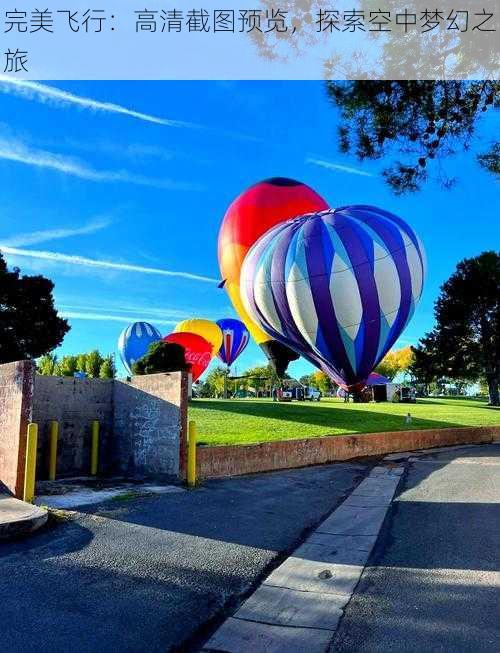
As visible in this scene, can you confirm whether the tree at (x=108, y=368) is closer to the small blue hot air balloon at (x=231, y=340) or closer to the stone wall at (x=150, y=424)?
the small blue hot air balloon at (x=231, y=340)

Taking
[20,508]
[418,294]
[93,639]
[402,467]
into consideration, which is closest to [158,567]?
[93,639]

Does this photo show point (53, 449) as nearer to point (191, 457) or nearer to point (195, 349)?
point (191, 457)

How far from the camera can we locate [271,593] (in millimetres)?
4965

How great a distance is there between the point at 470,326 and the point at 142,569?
50604 millimetres

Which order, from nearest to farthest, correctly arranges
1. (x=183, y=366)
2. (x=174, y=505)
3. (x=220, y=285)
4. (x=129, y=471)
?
(x=174, y=505)
(x=129, y=471)
(x=183, y=366)
(x=220, y=285)

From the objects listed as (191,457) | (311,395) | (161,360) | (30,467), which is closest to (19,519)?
(30,467)

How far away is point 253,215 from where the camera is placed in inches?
1022

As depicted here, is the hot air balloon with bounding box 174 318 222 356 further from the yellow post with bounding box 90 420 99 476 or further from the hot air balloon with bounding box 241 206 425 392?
the yellow post with bounding box 90 420 99 476

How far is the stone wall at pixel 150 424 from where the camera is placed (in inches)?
394

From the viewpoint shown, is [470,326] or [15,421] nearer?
[15,421]

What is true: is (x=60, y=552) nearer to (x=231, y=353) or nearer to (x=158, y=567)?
(x=158, y=567)

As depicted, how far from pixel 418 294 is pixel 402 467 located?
6864mm

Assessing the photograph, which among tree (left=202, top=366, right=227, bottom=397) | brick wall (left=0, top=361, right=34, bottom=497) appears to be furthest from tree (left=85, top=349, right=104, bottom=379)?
brick wall (left=0, top=361, right=34, bottom=497)

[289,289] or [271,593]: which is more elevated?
[289,289]
